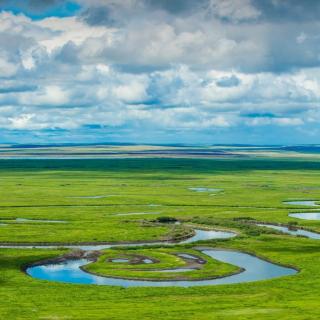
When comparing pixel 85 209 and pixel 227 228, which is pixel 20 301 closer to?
pixel 227 228

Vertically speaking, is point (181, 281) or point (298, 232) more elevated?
point (298, 232)

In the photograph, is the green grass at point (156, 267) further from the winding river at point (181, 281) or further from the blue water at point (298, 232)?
the blue water at point (298, 232)

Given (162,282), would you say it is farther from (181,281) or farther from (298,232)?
(298,232)

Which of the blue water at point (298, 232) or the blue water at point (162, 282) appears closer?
the blue water at point (162, 282)

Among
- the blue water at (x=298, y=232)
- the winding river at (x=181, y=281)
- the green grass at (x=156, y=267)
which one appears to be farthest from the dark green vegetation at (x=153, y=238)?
the blue water at (x=298, y=232)

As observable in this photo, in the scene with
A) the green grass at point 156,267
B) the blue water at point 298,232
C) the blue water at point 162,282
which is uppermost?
the blue water at point 298,232

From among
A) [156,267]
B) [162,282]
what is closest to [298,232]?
[156,267]
